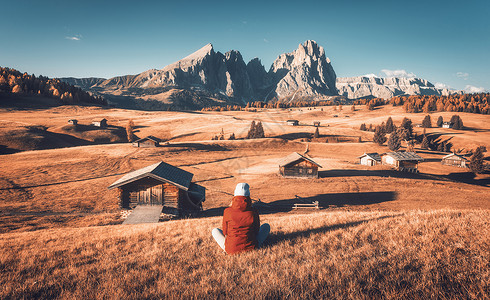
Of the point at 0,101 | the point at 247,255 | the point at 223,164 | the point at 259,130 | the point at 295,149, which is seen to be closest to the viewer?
the point at 247,255

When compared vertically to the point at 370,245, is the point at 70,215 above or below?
below

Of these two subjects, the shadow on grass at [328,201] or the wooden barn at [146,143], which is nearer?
the shadow on grass at [328,201]

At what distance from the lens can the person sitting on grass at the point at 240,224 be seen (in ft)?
20.4

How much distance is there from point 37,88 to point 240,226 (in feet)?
625

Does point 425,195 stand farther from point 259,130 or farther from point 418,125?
point 418,125

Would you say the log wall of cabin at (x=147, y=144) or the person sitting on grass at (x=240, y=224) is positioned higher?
the person sitting on grass at (x=240, y=224)

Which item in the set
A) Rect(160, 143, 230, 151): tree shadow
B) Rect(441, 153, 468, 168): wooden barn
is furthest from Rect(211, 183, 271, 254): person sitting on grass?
Rect(441, 153, 468, 168): wooden barn

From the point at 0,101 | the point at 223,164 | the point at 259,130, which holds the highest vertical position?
the point at 0,101

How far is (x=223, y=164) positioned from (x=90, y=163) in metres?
29.0

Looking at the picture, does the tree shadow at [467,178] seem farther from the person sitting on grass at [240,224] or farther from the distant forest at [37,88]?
the distant forest at [37,88]

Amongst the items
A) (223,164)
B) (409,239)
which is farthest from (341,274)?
(223,164)

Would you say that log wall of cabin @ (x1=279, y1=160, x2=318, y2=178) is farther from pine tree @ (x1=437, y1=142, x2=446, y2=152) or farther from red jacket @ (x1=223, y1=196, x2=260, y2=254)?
pine tree @ (x1=437, y1=142, x2=446, y2=152)

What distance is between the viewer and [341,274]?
16.3 feet

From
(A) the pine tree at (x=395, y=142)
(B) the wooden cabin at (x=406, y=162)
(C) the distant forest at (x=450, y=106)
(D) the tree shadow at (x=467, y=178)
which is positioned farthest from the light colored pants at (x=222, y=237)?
(C) the distant forest at (x=450, y=106)
